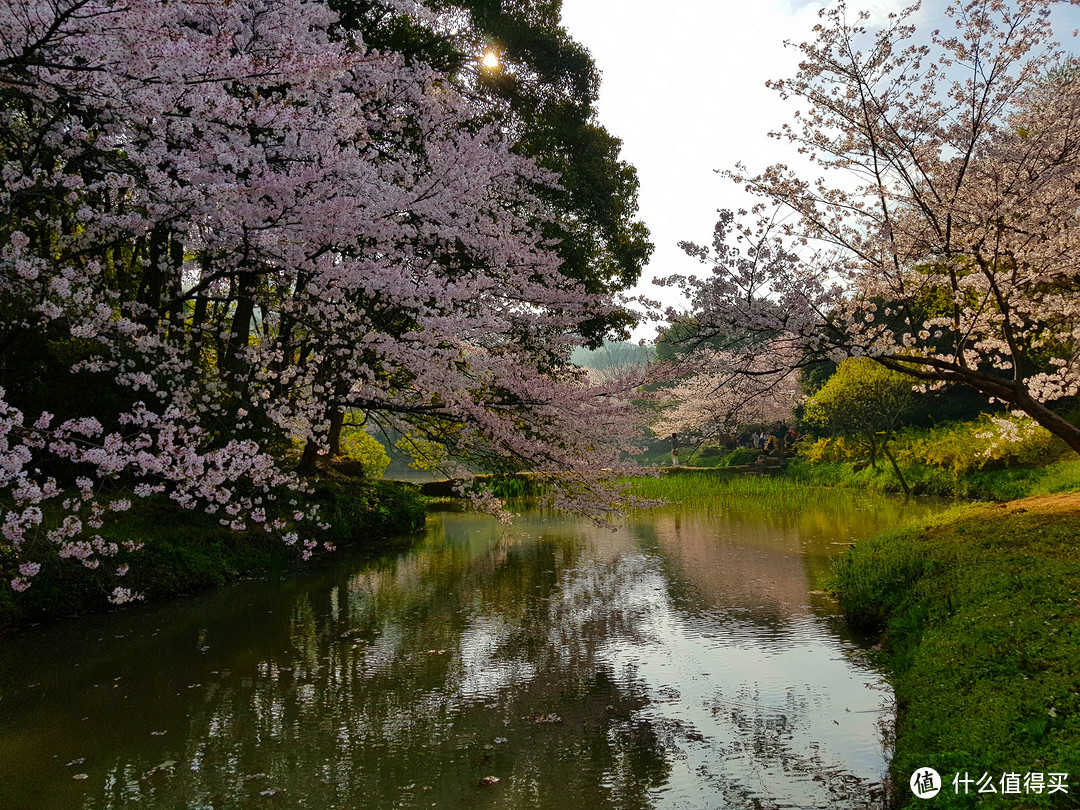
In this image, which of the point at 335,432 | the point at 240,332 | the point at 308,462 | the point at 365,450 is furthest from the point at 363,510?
the point at 365,450

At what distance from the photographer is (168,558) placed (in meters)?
9.95

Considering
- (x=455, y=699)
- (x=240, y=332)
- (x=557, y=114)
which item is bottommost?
(x=455, y=699)

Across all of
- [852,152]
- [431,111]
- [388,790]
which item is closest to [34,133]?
[431,111]

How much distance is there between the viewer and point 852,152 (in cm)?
779

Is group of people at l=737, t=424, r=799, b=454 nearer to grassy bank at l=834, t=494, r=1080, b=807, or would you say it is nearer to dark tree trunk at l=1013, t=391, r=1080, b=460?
grassy bank at l=834, t=494, r=1080, b=807

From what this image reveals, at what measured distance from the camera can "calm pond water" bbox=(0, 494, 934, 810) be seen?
463 cm

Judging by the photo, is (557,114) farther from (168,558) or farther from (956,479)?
(956,479)

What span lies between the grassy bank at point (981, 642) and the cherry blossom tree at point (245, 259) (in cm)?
380

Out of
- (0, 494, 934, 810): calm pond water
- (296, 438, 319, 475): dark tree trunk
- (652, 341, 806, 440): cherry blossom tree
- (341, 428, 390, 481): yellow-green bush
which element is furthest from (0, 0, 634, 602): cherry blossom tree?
(341, 428, 390, 481): yellow-green bush

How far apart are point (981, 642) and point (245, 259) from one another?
6.88 meters

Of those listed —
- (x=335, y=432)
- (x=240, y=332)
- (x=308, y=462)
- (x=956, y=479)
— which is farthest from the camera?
(x=956, y=479)

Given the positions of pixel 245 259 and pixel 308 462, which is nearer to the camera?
pixel 245 259

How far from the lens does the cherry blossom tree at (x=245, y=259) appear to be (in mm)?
4809

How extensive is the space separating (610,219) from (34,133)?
32.9 ft
